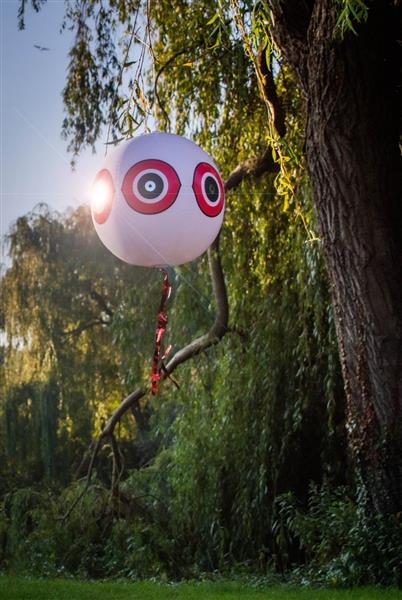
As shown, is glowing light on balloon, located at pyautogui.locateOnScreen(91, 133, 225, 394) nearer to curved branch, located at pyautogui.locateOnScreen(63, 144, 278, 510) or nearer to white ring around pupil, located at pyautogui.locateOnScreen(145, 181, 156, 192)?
white ring around pupil, located at pyautogui.locateOnScreen(145, 181, 156, 192)

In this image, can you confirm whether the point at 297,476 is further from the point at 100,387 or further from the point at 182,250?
the point at 100,387

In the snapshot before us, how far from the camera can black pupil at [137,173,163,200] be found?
3689mm

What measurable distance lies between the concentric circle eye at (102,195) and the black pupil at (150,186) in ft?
0.50

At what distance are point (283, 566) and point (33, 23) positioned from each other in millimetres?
4346

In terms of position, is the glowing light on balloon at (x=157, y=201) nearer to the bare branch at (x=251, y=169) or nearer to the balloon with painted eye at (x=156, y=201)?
the balloon with painted eye at (x=156, y=201)

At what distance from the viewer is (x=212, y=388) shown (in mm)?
7367

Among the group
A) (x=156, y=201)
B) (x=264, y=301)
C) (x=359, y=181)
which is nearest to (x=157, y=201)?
(x=156, y=201)

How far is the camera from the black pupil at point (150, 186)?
369 cm

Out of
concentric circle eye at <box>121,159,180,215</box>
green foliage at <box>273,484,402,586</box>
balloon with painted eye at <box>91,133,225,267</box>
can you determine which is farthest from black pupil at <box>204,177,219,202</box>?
green foliage at <box>273,484,402,586</box>

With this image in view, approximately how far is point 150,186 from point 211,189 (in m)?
0.32

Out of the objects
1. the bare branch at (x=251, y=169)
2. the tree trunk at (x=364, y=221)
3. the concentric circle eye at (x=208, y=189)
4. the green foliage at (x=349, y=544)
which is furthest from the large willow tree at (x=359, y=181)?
the bare branch at (x=251, y=169)

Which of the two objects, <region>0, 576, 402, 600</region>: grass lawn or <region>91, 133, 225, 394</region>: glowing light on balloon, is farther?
<region>0, 576, 402, 600</region>: grass lawn

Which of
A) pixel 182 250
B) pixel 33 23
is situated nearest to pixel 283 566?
pixel 182 250

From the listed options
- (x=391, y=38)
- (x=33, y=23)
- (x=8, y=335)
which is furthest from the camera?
(x=8, y=335)
